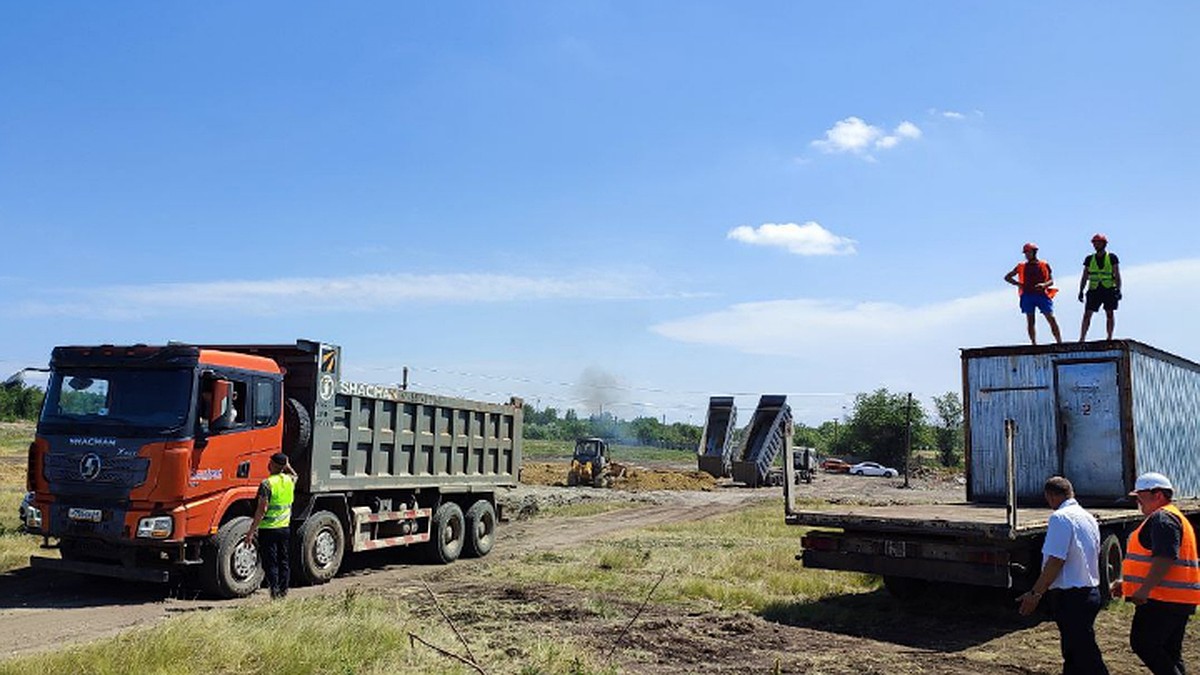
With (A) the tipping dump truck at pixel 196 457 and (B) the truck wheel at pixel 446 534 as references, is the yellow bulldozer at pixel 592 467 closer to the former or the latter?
(B) the truck wheel at pixel 446 534

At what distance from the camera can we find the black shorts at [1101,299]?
13.6 m

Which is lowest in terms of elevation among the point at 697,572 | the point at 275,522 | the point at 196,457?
the point at 697,572

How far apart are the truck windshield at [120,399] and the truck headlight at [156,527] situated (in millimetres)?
901

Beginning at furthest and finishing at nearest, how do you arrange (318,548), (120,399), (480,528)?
(480,528) → (318,548) → (120,399)

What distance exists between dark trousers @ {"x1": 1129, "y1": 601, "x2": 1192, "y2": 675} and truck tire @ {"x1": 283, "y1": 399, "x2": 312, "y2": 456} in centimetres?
888

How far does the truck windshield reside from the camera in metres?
10.0

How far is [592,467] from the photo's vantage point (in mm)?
35844

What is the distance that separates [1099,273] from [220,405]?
11926 mm

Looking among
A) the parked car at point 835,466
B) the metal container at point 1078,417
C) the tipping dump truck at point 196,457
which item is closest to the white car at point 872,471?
the parked car at point 835,466

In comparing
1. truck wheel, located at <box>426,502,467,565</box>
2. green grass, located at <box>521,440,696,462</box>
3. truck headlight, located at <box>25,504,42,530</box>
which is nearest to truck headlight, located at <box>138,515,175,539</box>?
truck headlight, located at <box>25,504,42,530</box>

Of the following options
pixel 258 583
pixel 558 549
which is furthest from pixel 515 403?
pixel 258 583

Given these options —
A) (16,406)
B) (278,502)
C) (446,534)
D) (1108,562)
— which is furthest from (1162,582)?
(16,406)

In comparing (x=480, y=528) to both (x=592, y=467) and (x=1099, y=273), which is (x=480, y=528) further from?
(x=592, y=467)

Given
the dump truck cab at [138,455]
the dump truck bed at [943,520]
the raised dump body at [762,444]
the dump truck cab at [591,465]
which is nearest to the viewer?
the dump truck bed at [943,520]
